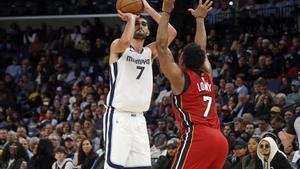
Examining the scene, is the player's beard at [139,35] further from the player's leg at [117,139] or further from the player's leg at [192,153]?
the player's leg at [192,153]

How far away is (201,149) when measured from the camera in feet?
24.5

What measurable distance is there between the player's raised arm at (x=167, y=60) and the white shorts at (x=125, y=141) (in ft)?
2.99

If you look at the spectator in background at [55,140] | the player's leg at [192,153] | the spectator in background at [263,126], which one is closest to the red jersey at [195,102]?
the player's leg at [192,153]

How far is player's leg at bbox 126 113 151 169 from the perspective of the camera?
8281 mm

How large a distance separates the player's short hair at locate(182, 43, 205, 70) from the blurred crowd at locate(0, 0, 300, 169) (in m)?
→ 3.95

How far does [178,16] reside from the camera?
20.8m

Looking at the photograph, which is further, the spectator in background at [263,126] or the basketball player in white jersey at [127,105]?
the spectator in background at [263,126]

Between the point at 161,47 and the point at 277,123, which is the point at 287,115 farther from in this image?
the point at 161,47

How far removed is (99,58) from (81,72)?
1116 mm

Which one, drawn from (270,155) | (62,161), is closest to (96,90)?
(62,161)

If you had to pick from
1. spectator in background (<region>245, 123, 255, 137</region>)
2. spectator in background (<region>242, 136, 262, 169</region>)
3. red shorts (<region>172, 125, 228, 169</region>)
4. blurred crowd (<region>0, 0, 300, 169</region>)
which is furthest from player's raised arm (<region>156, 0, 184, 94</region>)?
spectator in background (<region>245, 123, 255, 137</region>)

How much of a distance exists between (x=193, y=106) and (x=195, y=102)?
0.04 m

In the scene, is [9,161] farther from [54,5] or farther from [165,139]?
[54,5]

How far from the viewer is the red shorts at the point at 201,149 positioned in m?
7.45
